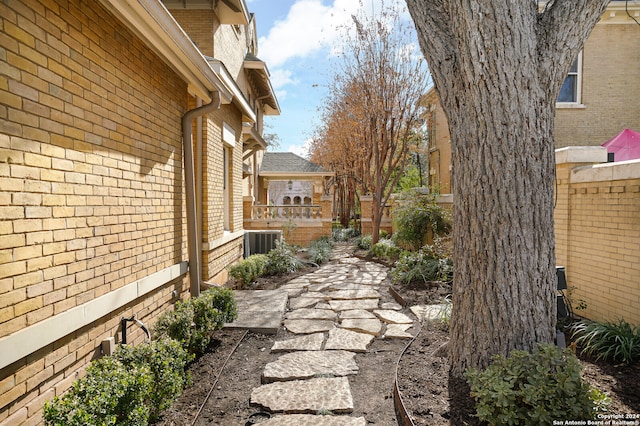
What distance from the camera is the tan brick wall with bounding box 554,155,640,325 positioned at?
4312 mm

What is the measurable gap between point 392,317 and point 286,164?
1595cm

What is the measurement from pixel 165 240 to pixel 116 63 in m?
2.03

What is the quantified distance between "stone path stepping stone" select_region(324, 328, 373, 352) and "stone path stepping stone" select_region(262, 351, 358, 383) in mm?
160

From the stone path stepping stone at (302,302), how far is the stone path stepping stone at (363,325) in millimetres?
1016

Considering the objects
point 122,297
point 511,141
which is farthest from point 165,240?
point 511,141

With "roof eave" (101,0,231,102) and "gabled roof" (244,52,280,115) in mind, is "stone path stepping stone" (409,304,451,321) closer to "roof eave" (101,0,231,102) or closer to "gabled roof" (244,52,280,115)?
"roof eave" (101,0,231,102)

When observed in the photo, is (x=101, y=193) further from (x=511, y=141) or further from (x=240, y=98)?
(x=240, y=98)

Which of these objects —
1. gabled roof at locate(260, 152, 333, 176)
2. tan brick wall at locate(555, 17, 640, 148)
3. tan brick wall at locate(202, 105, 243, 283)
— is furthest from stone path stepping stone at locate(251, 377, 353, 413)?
gabled roof at locate(260, 152, 333, 176)

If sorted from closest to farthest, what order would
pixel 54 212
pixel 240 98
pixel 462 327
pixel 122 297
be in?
pixel 54 212 < pixel 462 327 < pixel 122 297 < pixel 240 98

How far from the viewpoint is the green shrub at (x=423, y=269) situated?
707 centimetres

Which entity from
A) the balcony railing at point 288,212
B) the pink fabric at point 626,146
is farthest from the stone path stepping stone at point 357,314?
the balcony railing at point 288,212

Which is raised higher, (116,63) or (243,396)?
(116,63)

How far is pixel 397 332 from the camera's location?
4.98 m

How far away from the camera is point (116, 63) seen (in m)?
3.37
